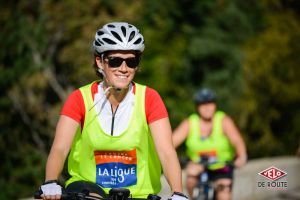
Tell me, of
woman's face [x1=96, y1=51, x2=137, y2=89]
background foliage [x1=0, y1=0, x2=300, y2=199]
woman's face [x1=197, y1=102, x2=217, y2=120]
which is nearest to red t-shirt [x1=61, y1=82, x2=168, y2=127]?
woman's face [x1=96, y1=51, x2=137, y2=89]

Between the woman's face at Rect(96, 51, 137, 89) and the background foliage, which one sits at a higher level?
the background foliage

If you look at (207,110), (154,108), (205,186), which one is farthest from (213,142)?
(154,108)

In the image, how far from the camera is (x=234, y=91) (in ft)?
94.6

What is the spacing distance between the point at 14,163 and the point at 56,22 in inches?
213

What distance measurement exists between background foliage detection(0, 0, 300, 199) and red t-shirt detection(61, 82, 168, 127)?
18.0m

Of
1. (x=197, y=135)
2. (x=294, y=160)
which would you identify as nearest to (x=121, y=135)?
(x=197, y=135)

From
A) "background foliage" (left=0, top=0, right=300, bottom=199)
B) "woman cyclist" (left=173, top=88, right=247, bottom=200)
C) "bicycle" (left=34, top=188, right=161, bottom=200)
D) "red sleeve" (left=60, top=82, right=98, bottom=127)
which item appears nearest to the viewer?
"bicycle" (left=34, top=188, right=161, bottom=200)

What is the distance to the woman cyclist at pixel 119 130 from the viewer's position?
4.42m

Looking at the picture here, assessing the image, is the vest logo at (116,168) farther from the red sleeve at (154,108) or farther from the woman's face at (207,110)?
the woman's face at (207,110)

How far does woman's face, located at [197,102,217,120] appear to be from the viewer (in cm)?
834

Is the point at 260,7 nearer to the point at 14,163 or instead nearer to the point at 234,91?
the point at 234,91

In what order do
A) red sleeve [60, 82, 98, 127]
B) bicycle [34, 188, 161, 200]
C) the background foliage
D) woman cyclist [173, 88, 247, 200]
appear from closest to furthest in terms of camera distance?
1. bicycle [34, 188, 161, 200]
2. red sleeve [60, 82, 98, 127]
3. woman cyclist [173, 88, 247, 200]
4. the background foliage

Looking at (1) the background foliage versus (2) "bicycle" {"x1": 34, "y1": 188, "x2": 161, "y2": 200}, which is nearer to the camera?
(2) "bicycle" {"x1": 34, "y1": 188, "x2": 161, "y2": 200}

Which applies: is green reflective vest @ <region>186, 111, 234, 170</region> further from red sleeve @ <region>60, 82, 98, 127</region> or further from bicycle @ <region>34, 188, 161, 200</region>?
bicycle @ <region>34, 188, 161, 200</region>
